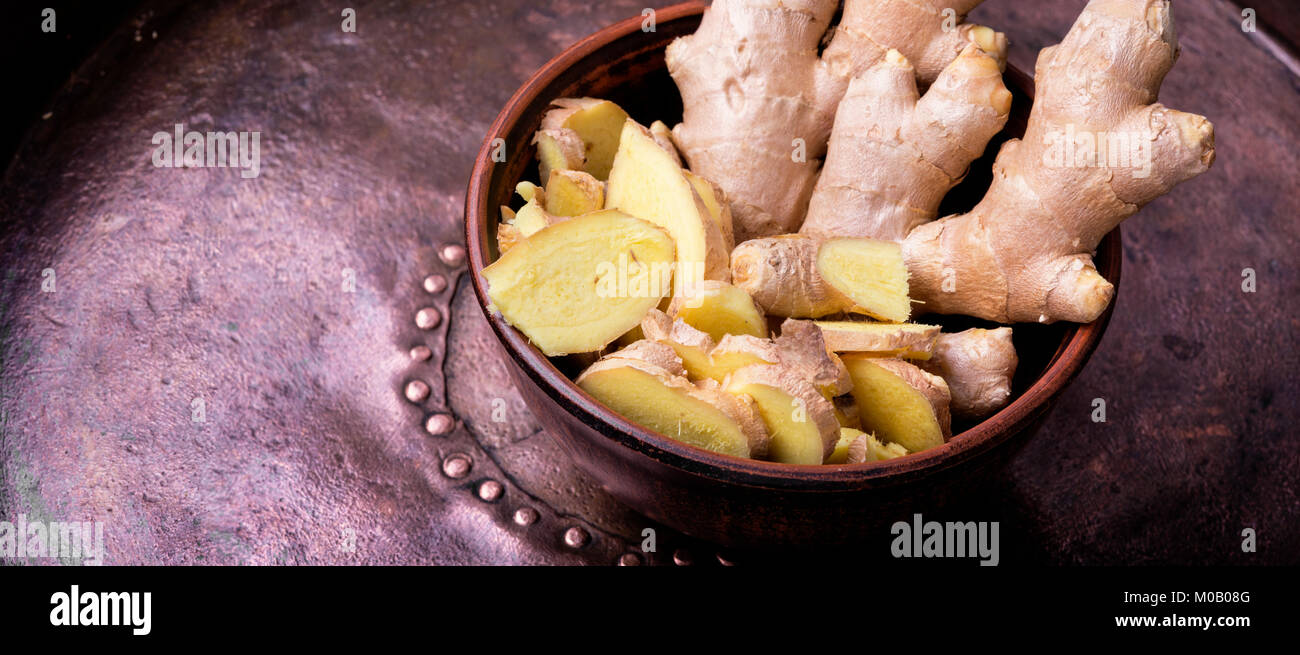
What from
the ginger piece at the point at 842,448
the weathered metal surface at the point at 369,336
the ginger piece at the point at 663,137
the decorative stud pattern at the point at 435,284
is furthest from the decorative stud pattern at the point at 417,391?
the ginger piece at the point at 842,448

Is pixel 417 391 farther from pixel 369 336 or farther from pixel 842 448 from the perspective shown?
Result: pixel 842 448

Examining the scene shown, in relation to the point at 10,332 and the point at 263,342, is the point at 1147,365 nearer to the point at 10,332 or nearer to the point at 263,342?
the point at 263,342

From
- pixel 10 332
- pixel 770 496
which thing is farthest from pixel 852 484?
pixel 10 332

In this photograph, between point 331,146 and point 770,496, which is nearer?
point 770,496

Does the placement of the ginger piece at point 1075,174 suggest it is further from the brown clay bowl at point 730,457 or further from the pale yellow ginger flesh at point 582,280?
the pale yellow ginger flesh at point 582,280

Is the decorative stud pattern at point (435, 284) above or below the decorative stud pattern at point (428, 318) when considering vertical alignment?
above

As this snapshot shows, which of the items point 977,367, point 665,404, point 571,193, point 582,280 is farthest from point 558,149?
point 977,367
